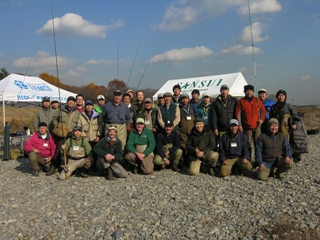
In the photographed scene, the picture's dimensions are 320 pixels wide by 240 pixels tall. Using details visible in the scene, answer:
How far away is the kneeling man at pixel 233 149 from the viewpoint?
23.5 feet

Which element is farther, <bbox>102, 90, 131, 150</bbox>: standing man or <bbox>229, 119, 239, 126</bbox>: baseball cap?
<bbox>102, 90, 131, 150</bbox>: standing man

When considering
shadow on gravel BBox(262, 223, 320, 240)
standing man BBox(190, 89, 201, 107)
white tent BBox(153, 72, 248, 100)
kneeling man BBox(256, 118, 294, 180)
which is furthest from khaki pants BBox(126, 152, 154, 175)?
white tent BBox(153, 72, 248, 100)

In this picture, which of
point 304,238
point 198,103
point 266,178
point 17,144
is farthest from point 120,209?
point 17,144

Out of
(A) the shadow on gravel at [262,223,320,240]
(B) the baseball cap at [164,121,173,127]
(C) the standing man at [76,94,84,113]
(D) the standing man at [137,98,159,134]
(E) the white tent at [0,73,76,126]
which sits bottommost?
(A) the shadow on gravel at [262,223,320,240]

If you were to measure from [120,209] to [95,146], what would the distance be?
2.45m

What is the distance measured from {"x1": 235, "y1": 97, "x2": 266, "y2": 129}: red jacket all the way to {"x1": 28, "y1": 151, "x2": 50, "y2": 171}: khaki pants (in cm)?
506

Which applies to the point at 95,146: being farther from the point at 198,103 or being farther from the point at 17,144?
the point at 17,144

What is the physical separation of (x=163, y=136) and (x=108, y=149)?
4.82ft

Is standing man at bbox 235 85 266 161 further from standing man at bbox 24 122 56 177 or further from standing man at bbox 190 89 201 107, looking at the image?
standing man at bbox 24 122 56 177

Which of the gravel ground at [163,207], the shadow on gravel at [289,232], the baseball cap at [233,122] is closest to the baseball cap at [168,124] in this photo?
the gravel ground at [163,207]

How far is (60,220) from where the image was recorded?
16.5ft

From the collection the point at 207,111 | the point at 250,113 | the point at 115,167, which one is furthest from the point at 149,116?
the point at 250,113

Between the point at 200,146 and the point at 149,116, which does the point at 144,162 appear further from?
the point at 200,146

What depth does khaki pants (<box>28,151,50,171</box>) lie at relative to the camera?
25.5ft
